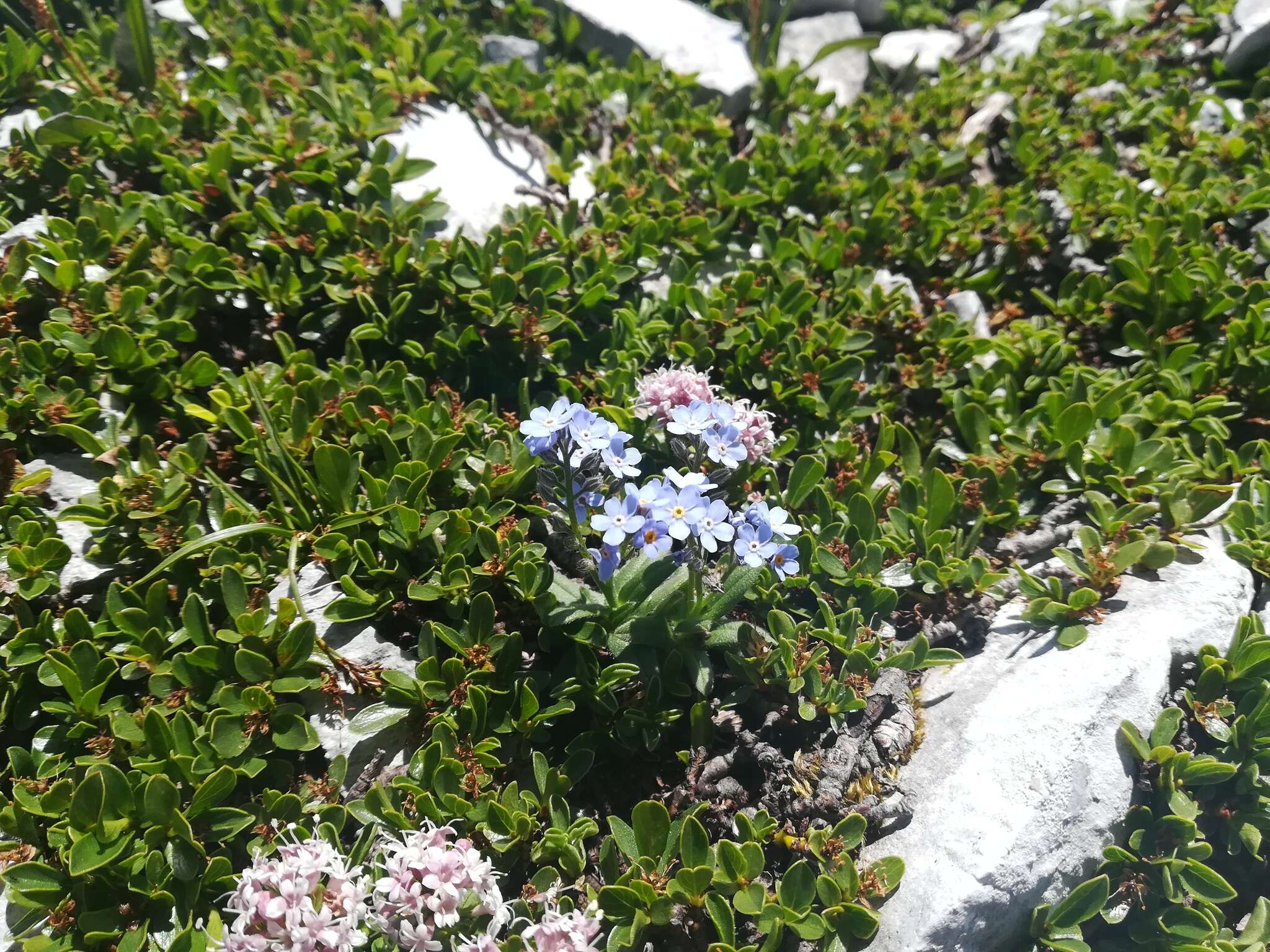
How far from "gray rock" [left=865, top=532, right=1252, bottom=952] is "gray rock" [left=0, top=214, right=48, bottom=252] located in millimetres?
4162

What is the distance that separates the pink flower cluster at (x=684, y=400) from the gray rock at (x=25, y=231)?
8.83 ft

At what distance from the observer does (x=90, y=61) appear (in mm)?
4598

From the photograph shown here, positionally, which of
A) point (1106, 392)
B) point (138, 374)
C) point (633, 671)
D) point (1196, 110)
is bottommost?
point (633, 671)

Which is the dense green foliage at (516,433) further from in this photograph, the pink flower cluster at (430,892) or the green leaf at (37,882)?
the pink flower cluster at (430,892)

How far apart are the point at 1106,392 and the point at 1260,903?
6.40ft

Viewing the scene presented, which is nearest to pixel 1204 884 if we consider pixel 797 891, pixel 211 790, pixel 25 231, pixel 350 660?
pixel 797 891

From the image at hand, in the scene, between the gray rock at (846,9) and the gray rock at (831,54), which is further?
the gray rock at (846,9)

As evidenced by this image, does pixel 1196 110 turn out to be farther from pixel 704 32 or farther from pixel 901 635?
pixel 901 635

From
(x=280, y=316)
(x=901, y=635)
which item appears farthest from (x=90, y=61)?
(x=901, y=635)

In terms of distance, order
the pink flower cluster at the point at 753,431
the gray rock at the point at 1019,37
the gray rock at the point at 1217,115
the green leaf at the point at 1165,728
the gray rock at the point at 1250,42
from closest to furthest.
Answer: the green leaf at the point at 1165,728 → the pink flower cluster at the point at 753,431 → the gray rock at the point at 1217,115 → the gray rock at the point at 1250,42 → the gray rock at the point at 1019,37

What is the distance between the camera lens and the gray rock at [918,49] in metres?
6.55

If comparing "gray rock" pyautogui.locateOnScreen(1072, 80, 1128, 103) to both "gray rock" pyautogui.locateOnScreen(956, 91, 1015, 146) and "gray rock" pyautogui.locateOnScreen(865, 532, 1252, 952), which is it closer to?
"gray rock" pyautogui.locateOnScreen(956, 91, 1015, 146)

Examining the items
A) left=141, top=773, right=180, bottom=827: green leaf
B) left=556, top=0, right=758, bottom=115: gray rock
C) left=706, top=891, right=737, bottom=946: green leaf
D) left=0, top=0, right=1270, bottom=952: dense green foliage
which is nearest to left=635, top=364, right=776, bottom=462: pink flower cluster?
left=0, top=0, right=1270, bottom=952: dense green foliage

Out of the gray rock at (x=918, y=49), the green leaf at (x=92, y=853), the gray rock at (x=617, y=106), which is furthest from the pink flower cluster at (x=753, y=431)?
the gray rock at (x=918, y=49)
